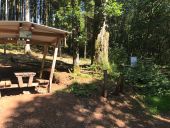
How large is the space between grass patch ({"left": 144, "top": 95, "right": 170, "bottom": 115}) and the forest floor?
437 mm

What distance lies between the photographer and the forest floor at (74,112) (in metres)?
9.51

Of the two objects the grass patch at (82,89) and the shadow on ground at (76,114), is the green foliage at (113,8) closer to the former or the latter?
the grass patch at (82,89)

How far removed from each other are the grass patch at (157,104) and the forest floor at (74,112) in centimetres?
44

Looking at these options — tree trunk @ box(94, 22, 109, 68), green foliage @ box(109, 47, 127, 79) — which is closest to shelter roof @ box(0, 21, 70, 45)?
tree trunk @ box(94, 22, 109, 68)

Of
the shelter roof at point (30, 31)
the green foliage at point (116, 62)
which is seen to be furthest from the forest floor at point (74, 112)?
the green foliage at point (116, 62)

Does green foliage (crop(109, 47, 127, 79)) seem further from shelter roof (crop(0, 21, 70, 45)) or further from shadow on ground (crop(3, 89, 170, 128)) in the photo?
shadow on ground (crop(3, 89, 170, 128))

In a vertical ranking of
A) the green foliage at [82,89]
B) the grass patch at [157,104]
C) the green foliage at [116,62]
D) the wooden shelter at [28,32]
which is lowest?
the grass patch at [157,104]

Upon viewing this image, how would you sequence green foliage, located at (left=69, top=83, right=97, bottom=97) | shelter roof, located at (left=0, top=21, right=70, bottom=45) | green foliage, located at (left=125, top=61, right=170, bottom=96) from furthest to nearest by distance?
green foliage, located at (left=125, top=61, right=170, bottom=96) → green foliage, located at (left=69, top=83, right=97, bottom=97) → shelter roof, located at (left=0, top=21, right=70, bottom=45)

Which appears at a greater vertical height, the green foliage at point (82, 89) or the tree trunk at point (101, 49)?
the tree trunk at point (101, 49)

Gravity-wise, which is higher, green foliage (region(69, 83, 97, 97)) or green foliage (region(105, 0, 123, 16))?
green foliage (region(105, 0, 123, 16))

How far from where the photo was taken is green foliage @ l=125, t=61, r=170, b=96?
15.1 metres

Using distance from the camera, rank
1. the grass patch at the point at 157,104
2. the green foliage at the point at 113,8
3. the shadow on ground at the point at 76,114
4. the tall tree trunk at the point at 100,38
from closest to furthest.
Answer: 1. the shadow on ground at the point at 76,114
2. the grass patch at the point at 157,104
3. the green foliage at the point at 113,8
4. the tall tree trunk at the point at 100,38

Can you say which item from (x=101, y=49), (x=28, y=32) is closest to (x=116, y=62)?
(x=101, y=49)

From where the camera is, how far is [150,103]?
13594 millimetres
